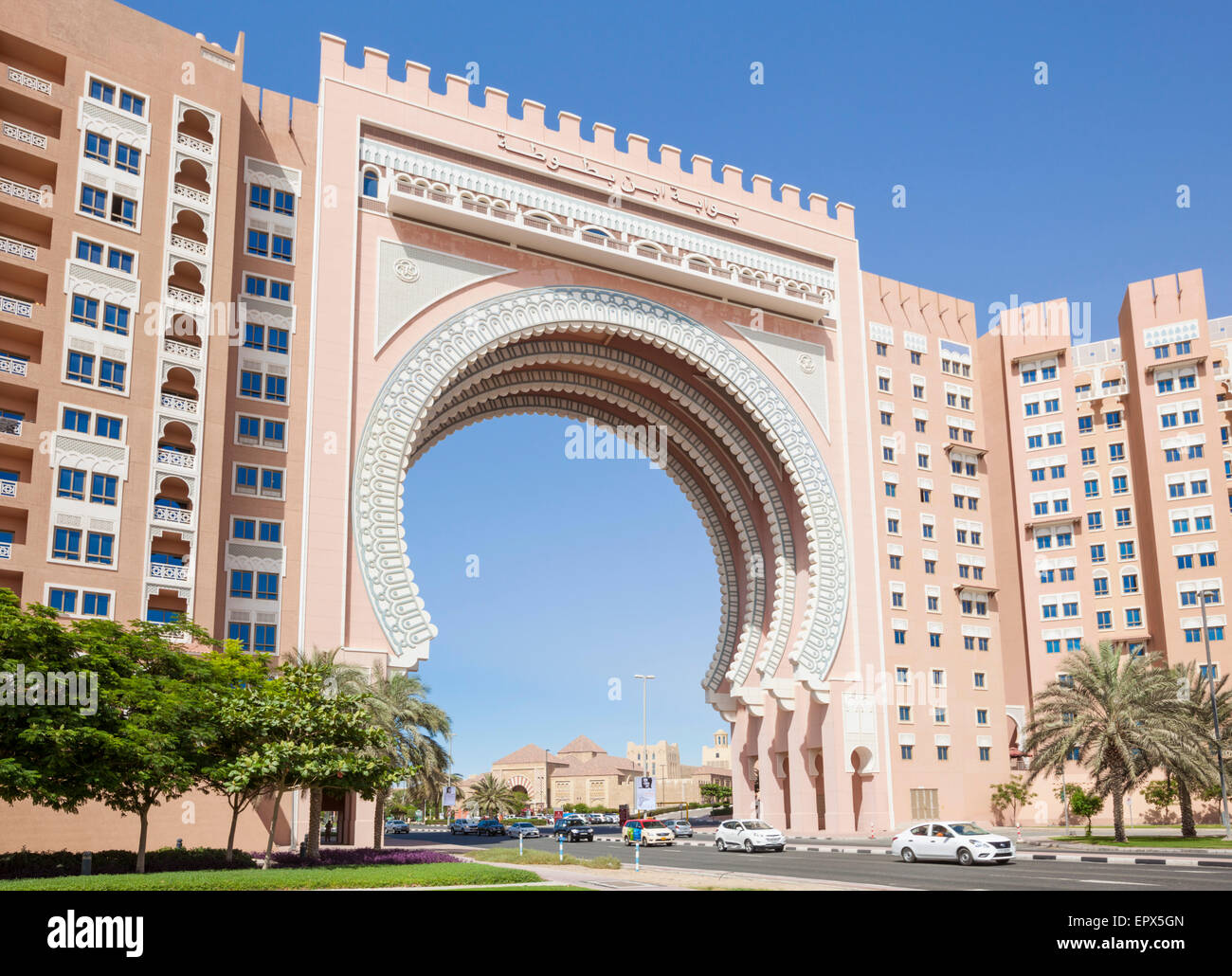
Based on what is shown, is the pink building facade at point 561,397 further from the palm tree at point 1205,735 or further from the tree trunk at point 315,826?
the palm tree at point 1205,735

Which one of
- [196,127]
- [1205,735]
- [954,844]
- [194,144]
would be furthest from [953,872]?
[196,127]

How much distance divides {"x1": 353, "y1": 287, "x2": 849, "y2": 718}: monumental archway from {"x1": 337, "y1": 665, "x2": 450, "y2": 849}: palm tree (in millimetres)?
5889

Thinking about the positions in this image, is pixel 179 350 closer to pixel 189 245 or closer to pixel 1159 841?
pixel 189 245

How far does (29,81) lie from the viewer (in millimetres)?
35812

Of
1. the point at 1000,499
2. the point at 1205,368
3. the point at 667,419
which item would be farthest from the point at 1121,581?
the point at 667,419

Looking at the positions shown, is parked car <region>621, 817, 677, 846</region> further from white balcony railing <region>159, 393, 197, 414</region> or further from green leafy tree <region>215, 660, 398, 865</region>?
white balcony railing <region>159, 393, 197, 414</region>

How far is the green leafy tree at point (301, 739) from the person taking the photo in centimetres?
2747

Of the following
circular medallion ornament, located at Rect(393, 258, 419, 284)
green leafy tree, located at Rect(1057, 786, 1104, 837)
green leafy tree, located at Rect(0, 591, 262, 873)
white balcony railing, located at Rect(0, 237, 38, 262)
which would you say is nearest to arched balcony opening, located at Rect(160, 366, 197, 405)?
white balcony railing, located at Rect(0, 237, 38, 262)

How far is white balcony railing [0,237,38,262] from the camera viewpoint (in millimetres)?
34969

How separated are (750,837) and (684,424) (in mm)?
22608

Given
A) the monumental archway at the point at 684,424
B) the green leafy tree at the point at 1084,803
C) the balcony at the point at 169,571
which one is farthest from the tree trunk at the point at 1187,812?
the balcony at the point at 169,571

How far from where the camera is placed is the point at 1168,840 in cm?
4441
